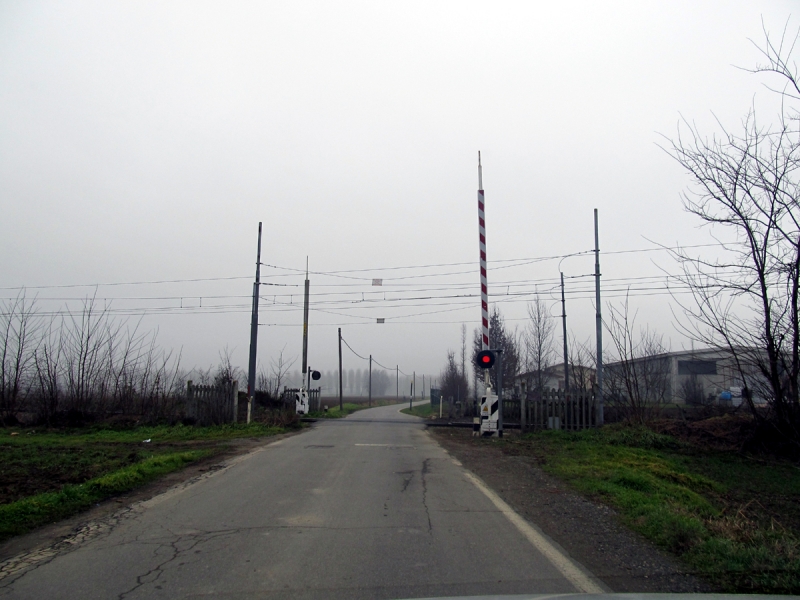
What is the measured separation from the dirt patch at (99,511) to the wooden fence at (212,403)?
8.07 m

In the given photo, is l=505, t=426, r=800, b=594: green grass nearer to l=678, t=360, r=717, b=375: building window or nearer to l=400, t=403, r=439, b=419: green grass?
l=678, t=360, r=717, b=375: building window

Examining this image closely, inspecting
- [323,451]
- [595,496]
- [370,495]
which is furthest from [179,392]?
[595,496]

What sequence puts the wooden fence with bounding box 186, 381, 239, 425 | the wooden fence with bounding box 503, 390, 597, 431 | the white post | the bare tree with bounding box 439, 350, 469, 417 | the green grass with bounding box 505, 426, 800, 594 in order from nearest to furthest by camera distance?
1. the green grass with bounding box 505, 426, 800, 594
2. the wooden fence with bounding box 503, 390, 597, 431
3. the wooden fence with bounding box 186, 381, 239, 425
4. the white post
5. the bare tree with bounding box 439, 350, 469, 417

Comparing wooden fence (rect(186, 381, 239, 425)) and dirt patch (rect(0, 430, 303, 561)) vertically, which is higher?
wooden fence (rect(186, 381, 239, 425))

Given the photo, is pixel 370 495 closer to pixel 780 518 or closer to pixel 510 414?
pixel 780 518

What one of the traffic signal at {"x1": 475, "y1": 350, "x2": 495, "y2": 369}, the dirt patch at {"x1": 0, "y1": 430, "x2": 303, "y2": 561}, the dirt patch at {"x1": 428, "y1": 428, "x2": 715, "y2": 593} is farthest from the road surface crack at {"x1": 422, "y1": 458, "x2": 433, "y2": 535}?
the traffic signal at {"x1": 475, "y1": 350, "x2": 495, "y2": 369}

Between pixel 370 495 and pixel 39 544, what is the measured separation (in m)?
3.79

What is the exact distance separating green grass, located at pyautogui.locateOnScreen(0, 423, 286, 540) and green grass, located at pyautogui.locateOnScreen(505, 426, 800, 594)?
6.69 metres

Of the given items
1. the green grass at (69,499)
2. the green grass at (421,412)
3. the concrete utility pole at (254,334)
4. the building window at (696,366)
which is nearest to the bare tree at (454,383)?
the green grass at (421,412)

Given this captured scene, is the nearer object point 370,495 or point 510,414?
point 370,495

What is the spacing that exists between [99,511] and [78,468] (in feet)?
11.0

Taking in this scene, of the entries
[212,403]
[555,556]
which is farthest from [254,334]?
[555,556]

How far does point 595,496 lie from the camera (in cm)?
764

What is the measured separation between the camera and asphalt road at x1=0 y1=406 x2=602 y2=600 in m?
4.19
